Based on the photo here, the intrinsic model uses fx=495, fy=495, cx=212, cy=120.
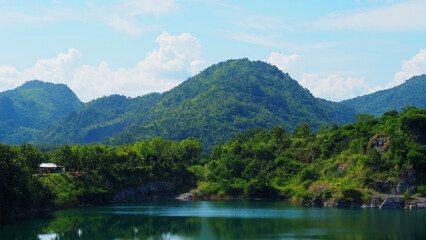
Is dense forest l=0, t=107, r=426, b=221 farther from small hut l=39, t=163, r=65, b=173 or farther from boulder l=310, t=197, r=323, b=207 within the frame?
small hut l=39, t=163, r=65, b=173

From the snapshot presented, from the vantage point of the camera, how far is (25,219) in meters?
59.1

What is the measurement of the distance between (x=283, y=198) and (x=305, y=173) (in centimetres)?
666

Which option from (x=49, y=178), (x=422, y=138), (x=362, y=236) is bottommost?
(x=362, y=236)

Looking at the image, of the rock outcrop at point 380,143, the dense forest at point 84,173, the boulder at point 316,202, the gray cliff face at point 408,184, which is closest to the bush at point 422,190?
the gray cliff face at point 408,184

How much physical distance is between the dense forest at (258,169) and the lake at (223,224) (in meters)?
5.60

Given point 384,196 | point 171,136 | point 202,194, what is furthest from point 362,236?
point 171,136

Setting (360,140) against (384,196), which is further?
(360,140)

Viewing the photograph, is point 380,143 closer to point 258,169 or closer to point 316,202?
point 316,202

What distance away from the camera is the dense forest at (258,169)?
69562 millimetres

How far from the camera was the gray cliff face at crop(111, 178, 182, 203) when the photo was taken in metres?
90.9

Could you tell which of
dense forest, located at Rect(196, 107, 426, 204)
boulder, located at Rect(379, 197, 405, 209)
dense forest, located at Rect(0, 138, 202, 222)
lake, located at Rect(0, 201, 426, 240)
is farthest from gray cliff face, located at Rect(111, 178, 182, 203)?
boulder, located at Rect(379, 197, 405, 209)

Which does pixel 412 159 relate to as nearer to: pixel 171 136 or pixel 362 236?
pixel 362 236

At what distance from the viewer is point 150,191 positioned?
97188 millimetres

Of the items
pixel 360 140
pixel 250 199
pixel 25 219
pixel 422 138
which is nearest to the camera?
pixel 25 219
